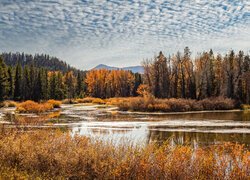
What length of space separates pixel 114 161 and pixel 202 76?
206 feet

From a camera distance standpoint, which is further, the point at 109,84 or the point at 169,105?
the point at 109,84

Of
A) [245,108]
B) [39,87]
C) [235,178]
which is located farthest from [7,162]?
[39,87]

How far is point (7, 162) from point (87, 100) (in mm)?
74967

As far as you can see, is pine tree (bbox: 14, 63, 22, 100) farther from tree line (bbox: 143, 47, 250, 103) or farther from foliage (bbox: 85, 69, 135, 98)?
tree line (bbox: 143, 47, 250, 103)

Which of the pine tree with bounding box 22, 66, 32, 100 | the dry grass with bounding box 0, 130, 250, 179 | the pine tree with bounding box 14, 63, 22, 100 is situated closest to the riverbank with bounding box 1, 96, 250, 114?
the dry grass with bounding box 0, 130, 250, 179

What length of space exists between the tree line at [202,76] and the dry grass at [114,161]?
193 ft

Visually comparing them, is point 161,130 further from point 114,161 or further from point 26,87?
point 26,87

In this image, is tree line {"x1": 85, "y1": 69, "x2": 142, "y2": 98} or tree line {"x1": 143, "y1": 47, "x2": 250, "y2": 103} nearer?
tree line {"x1": 143, "y1": 47, "x2": 250, "y2": 103}

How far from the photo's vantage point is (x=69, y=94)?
368ft

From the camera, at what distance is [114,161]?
33.8 ft

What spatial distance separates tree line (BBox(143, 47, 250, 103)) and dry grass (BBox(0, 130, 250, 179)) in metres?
58.7

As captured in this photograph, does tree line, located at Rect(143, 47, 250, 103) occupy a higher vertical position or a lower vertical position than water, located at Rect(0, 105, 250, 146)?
higher

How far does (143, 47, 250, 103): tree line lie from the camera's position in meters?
68.1

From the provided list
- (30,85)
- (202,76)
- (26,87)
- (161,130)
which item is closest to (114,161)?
(161,130)
